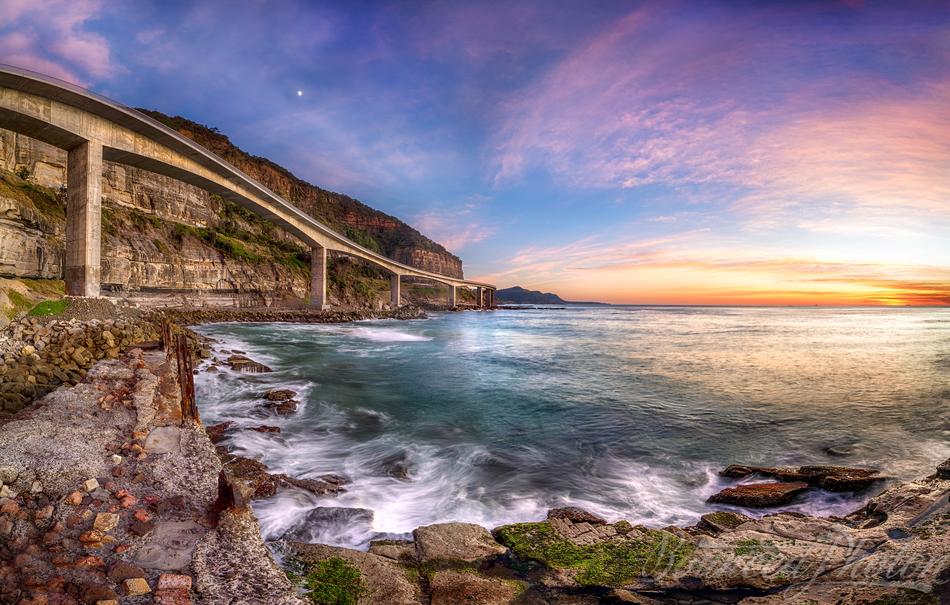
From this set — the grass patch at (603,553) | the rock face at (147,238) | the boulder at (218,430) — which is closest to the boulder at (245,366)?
the boulder at (218,430)

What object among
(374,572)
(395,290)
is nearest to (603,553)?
(374,572)

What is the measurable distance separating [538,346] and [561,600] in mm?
26484

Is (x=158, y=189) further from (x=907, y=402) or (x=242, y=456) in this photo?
(x=907, y=402)

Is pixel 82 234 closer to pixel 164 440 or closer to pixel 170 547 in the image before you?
pixel 164 440

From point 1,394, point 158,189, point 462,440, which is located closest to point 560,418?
point 462,440

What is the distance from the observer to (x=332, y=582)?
3.17 metres

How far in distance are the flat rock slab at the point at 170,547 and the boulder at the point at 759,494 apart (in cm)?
643

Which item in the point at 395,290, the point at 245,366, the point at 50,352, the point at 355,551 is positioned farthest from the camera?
the point at 395,290

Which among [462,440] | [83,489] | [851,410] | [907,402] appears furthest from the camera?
[907,402]

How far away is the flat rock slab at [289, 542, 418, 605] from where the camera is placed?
306cm

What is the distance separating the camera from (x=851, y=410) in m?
11.8

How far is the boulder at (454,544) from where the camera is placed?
3.80 metres

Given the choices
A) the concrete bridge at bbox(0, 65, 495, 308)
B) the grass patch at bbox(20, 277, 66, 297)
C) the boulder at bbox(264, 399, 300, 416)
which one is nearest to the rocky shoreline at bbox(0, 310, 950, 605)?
the boulder at bbox(264, 399, 300, 416)

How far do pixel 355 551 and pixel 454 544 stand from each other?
3.13 feet
